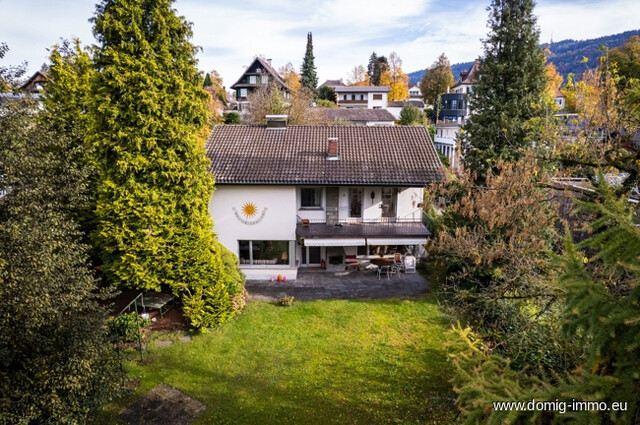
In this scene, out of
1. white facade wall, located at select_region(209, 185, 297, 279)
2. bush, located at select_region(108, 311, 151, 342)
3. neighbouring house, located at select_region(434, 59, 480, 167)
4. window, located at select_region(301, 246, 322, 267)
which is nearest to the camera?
bush, located at select_region(108, 311, 151, 342)

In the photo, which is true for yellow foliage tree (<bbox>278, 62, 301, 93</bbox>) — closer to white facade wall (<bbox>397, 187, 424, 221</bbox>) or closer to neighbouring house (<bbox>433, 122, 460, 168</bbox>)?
neighbouring house (<bbox>433, 122, 460, 168</bbox>)

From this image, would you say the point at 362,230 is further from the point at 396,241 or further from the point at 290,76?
the point at 290,76

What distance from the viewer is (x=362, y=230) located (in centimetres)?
2080

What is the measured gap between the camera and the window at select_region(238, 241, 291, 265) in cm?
2162

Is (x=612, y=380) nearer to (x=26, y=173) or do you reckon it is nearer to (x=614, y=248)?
(x=614, y=248)

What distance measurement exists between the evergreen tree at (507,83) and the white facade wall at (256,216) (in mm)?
10429

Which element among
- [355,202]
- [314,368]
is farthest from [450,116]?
[314,368]

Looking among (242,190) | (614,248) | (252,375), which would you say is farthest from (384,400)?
(242,190)

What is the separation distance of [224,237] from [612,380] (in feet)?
63.3

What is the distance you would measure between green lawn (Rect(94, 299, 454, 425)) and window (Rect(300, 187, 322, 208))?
267 inches

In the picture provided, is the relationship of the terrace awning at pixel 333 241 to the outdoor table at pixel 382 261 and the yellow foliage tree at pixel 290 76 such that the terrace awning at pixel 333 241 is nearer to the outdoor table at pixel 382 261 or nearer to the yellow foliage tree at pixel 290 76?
the outdoor table at pixel 382 261

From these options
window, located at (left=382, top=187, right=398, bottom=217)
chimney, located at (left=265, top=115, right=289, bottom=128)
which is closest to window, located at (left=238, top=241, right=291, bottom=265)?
window, located at (left=382, top=187, right=398, bottom=217)

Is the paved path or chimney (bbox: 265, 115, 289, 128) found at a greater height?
chimney (bbox: 265, 115, 289, 128)

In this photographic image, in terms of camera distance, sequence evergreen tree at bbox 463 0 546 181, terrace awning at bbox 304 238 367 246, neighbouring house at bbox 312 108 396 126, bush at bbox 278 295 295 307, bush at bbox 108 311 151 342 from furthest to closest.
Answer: neighbouring house at bbox 312 108 396 126, terrace awning at bbox 304 238 367 246, evergreen tree at bbox 463 0 546 181, bush at bbox 278 295 295 307, bush at bbox 108 311 151 342
